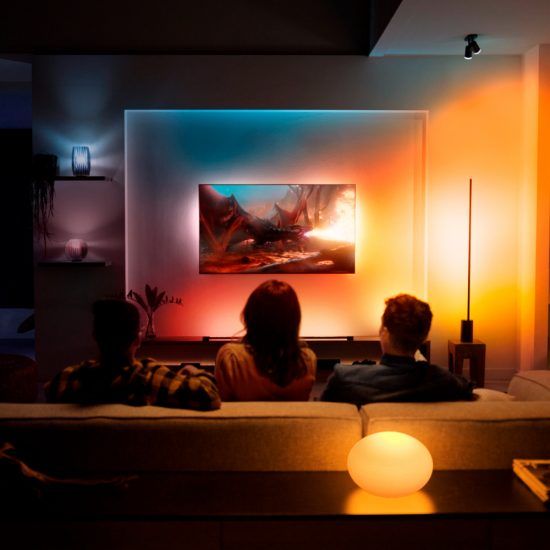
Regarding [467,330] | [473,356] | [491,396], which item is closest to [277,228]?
[467,330]

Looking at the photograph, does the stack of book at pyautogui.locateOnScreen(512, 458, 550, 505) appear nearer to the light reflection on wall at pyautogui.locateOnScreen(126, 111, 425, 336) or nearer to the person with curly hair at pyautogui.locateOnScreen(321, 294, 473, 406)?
the person with curly hair at pyautogui.locateOnScreen(321, 294, 473, 406)

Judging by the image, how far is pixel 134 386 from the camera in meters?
1.85

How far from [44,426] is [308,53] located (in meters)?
4.11

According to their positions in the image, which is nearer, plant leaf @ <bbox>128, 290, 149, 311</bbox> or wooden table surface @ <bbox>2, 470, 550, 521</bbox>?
wooden table surface @ <bbox>2, 470, 550, 521</bbox>

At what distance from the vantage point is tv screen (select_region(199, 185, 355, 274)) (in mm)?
5090

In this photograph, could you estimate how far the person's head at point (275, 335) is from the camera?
2.10m

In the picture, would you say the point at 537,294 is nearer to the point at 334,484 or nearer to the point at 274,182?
the point at 274,182

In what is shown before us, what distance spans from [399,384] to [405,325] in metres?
0.21

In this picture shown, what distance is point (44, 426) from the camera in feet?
5.56

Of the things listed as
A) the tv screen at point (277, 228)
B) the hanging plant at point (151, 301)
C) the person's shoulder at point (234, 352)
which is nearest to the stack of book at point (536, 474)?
the person's shoulder at point (234, 352)

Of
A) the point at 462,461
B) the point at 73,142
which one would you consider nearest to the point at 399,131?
the point at 73,142

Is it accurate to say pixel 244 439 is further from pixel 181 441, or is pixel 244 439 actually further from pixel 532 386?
pixel 532 386

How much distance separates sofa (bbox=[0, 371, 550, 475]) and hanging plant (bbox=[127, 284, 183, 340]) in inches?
126

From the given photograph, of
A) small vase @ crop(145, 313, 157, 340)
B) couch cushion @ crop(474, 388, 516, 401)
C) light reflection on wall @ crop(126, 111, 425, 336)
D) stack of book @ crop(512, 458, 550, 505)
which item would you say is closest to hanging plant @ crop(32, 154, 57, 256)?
light reflection on wall @ crop(126, 111, 425, 336)
